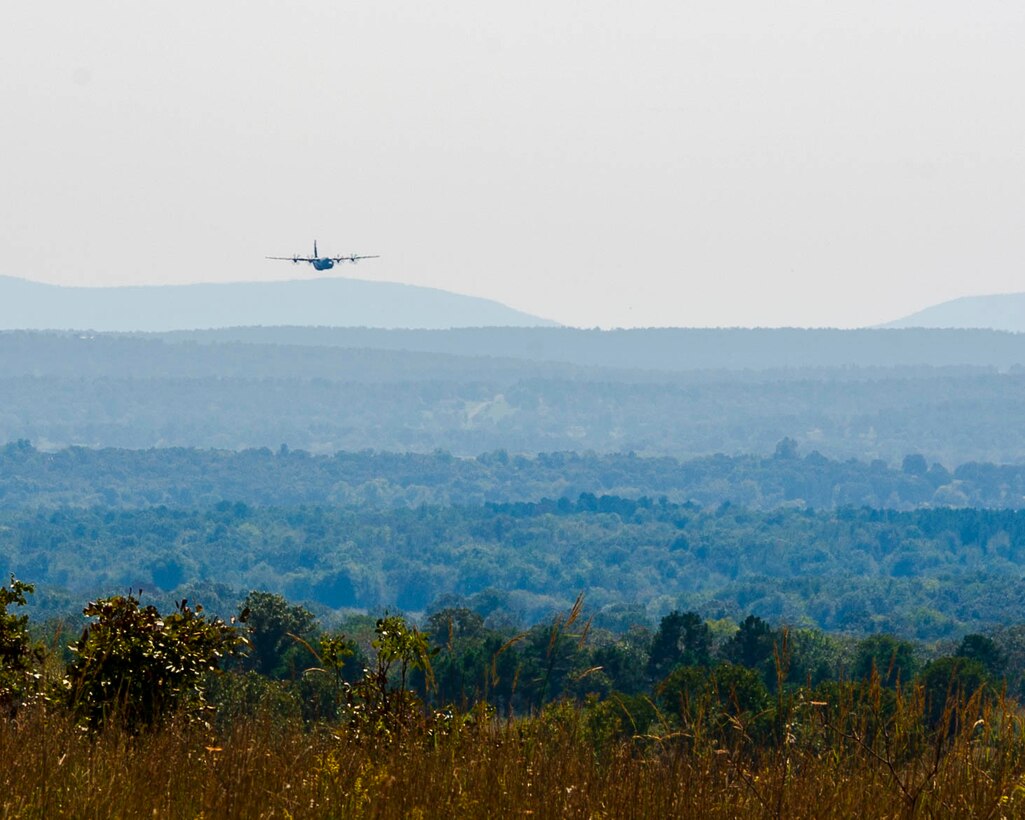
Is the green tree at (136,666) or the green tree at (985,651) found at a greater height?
the green tree at (136,666)

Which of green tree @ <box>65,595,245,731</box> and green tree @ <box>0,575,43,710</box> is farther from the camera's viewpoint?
green tree @ <box>0,575,43,710</box>

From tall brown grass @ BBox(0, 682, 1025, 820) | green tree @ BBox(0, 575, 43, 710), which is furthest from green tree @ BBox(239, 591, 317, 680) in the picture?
tall brown grass @ BBox(0, 682, 1025, 820)

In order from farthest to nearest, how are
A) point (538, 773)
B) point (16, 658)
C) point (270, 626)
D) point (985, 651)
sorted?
1. point (985, 651)
2. point (270, 626)
3. point (16, 658)
4. point (538, 773)

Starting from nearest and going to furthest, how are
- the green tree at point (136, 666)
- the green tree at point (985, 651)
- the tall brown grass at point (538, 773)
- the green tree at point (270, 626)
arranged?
the tall brown grass at point (538, 773), the green tree at point (136, 666), the green tree at point (270, 626), the green tree at point (985, 651)

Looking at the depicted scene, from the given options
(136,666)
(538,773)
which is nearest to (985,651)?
(136,666)

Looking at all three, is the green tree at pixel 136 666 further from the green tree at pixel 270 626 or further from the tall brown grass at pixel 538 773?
the green tree at pixel 270 626

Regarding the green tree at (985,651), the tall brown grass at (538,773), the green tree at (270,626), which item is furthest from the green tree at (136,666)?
the green tree at (985,651)

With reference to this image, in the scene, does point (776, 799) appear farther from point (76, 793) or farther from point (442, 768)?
point (76, 793)

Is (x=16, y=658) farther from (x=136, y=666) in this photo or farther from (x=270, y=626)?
(x=270, y=626)

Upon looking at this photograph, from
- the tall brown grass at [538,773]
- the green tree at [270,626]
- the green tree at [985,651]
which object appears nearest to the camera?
the tall brown grass at [538,773]

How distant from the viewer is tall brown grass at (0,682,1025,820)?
400 inches

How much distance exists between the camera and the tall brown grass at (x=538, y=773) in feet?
33.3

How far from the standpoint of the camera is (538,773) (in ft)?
36.4

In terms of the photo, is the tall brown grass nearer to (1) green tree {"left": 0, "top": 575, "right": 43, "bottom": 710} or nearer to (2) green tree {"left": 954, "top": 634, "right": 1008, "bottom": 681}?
(1) green tree {"left": 0, "top": 575, "right": 43, "bottom": 710}
